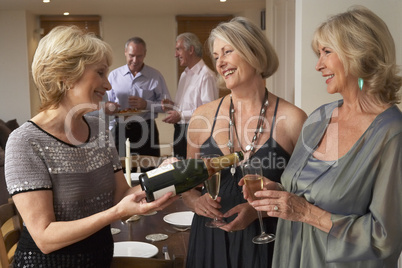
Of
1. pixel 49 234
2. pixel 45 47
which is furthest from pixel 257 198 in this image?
pixel 45 47

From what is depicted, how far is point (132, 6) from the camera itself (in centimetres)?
780

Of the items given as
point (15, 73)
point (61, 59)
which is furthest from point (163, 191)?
point (15, 73)

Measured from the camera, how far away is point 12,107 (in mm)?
8164

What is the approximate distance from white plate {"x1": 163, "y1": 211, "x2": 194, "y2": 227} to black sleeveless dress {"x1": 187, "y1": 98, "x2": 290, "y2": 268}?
0.96ft

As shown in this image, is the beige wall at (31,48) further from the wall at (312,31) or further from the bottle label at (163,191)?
the bottle label at (163,191)

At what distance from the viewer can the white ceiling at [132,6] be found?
734 centimetres

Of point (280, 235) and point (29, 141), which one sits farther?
point (280, 235)

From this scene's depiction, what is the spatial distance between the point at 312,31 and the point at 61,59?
177cm

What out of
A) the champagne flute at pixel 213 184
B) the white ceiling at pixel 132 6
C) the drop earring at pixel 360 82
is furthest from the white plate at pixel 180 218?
the white ceiling at pixel 132 6

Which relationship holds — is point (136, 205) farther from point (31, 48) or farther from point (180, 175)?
point (31, 48)

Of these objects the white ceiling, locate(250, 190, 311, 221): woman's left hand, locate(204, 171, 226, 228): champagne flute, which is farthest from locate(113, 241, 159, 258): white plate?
the white ceiling

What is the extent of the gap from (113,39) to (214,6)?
2246 millimetres

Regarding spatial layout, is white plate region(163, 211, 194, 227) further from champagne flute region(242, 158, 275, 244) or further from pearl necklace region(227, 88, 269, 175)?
champagne flute region(242, 158, 275, 244)

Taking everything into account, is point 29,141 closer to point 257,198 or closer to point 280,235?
point 257,198
